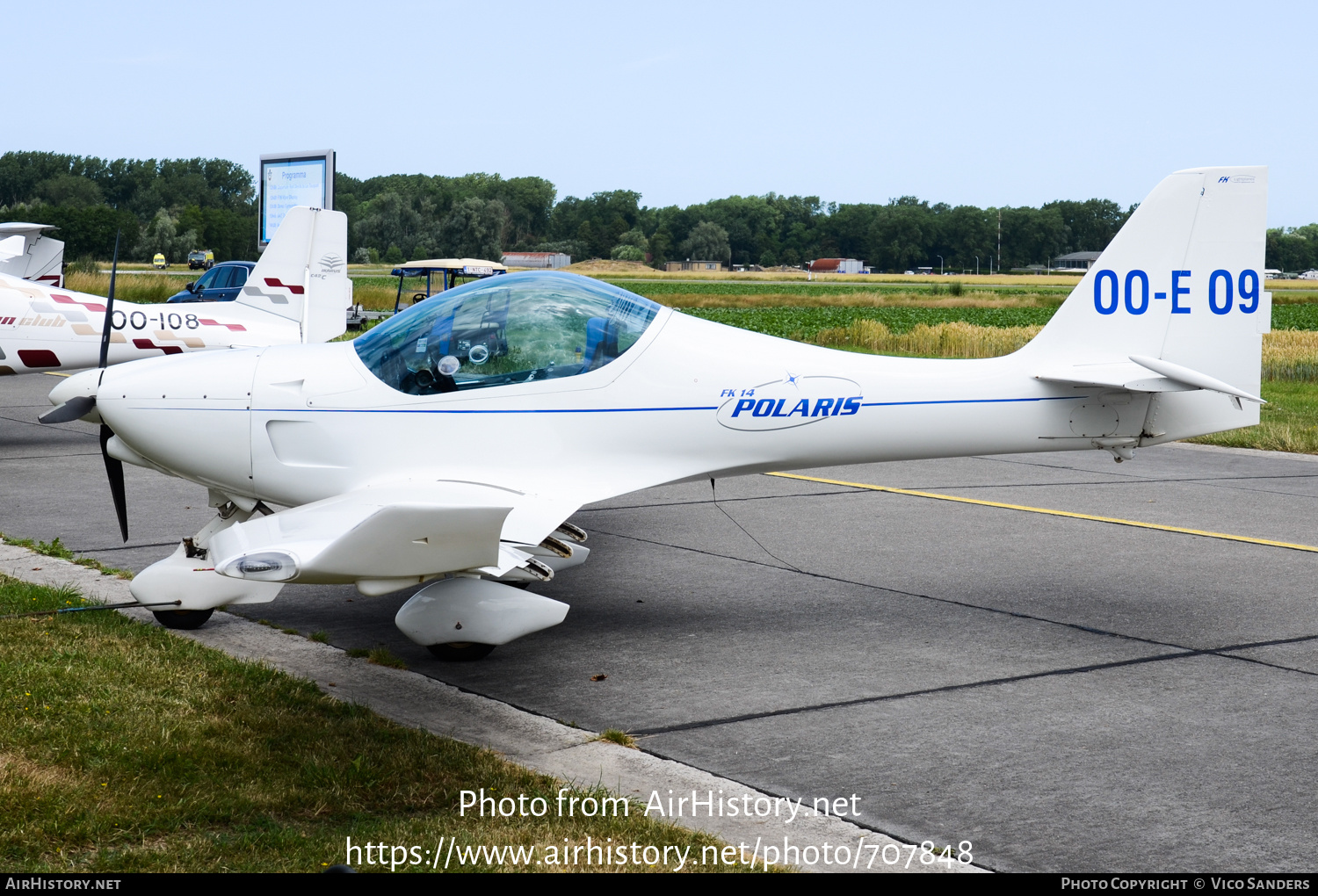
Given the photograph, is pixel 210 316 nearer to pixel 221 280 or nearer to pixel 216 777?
pixel 216 777

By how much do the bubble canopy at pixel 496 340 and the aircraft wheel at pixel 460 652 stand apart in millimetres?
1304

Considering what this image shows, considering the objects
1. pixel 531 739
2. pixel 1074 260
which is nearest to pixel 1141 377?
pixel 531 739

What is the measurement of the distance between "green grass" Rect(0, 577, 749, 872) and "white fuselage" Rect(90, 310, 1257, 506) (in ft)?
3.93

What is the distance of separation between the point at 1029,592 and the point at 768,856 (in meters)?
4.14

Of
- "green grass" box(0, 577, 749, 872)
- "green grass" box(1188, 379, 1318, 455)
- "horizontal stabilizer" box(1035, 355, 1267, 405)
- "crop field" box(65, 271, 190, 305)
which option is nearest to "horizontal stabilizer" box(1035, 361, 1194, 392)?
"horizontal stabilizer" box(1035, 355, 1267, 405)

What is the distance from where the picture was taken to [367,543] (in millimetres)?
4961

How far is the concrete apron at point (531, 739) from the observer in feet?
13.3

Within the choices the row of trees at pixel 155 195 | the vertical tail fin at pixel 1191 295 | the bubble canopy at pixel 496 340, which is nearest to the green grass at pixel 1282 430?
the vertical tail fin at pixel 1191 295

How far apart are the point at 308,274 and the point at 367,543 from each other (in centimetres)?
998

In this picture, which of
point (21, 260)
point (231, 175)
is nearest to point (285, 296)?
point (21, 260)

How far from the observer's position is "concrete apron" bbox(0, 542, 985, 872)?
4.07 m

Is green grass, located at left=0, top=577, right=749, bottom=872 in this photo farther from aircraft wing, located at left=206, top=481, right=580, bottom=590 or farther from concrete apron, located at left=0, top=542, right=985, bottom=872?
aircraft wing, located at left=206, top=481, right=580, bottom=590

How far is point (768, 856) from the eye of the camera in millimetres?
3920

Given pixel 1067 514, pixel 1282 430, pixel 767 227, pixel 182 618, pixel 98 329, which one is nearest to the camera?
pixel 182 618
